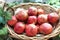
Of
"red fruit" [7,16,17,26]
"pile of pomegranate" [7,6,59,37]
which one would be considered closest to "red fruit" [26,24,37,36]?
"pile of pomegranate" [7,6,59,37]

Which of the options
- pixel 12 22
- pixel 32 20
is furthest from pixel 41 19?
pixel 12 22

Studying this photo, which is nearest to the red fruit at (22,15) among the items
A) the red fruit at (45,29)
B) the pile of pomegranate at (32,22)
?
the pile of pomegranate at (32,22)

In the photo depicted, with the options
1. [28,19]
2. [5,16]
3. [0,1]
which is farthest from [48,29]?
[0,1]

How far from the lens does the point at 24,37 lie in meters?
0.88

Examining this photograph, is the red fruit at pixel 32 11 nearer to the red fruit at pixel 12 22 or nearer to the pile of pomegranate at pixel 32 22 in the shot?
the pile of pomegranate at pixel 32 22

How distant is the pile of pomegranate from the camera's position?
92 cm

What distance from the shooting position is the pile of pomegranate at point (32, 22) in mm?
918

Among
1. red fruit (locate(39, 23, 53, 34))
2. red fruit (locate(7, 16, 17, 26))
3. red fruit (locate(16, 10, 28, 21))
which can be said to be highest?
red fruit (locate(16, 10, 28, 21))

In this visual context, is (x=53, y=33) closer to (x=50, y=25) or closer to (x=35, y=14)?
(x=50, y=25)

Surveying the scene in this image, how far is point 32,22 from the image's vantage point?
0.97 meters

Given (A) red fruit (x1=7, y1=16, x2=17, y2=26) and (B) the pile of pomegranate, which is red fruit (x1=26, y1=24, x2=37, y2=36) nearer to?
(B) the pile of pomegranate

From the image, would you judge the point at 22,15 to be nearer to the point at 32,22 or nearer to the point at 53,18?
the point at 32,22

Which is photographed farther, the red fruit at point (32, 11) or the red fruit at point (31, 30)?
the red fruit at point (32, 11)

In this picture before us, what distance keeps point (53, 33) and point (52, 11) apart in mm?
228
